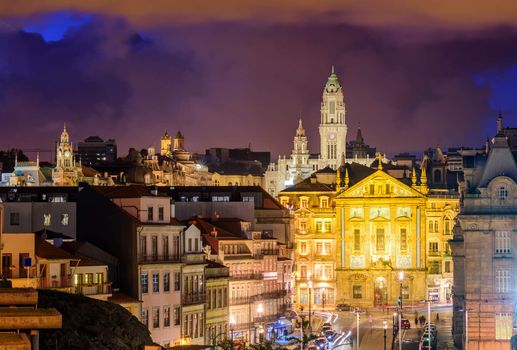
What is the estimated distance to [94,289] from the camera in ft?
221

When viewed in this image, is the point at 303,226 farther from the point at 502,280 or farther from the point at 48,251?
the point at 48,251

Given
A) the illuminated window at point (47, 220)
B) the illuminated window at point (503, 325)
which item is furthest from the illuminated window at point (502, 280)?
the illuminated window at point (47, 220)

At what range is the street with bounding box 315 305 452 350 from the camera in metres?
99.9

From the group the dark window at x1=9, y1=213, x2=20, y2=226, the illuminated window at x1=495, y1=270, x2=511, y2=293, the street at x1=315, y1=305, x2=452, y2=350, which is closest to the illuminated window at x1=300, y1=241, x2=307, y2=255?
the street at x1=315, y1=305, x2=452, y2=350

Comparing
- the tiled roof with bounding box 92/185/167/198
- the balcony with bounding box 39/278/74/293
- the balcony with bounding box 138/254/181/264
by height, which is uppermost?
the tiled roof with bounding box 92/185/167/198

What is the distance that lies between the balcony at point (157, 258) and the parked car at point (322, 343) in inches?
454

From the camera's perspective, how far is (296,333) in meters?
105

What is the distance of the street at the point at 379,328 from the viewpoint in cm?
9988

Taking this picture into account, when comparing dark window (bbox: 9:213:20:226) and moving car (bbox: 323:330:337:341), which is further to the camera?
moving car (bbox: 323:330:337:341)

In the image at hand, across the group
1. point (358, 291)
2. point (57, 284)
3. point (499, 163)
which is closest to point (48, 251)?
point (57, 284)

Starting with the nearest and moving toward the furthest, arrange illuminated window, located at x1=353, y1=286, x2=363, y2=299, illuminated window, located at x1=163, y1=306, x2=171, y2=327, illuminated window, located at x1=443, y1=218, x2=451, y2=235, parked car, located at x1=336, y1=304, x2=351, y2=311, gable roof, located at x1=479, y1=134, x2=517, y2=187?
illuminated window, located at x1=163, y1=306, x2=171, y2=327
gable roof, located at x1=479, y1=134, x2=517, y2=187
parked car, located at x1=336, y1=304, x2=351, y2=311
illuminated window, located at x1=353, y1=286, x2=363, y2=299
illuminated window, located at x1=443, y1=218, x2=451, y2=235

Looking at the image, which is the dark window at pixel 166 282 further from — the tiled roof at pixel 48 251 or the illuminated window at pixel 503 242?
the illuminated window at pixel 503 242

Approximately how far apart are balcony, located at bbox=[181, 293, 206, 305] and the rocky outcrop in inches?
1054

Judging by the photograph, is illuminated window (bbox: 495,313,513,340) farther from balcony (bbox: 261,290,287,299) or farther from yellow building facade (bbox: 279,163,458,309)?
yellow building facade (bbox: 279,163,458,309)
